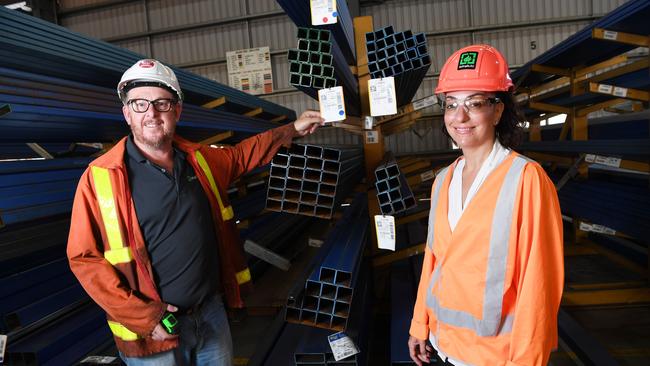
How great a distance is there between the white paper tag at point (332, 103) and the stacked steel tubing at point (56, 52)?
1.85 metres

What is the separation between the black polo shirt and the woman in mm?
1132

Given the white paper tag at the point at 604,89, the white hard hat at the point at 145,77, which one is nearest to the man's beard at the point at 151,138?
the white hard hat at the point at 145,77

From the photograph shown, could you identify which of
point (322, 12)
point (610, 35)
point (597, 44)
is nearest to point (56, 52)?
point (322, 12)

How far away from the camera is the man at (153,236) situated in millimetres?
1608

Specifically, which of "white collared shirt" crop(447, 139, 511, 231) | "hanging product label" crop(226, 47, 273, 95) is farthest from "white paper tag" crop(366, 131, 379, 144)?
"hanging product label" crop(226, 47, 273, 95)

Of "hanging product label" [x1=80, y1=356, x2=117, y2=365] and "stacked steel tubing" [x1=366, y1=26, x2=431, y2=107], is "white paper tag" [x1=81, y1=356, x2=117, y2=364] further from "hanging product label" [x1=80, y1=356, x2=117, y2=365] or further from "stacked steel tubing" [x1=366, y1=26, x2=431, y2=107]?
"stacked steel tubing" [x1=366, y1=26, x2=431, y2=107]

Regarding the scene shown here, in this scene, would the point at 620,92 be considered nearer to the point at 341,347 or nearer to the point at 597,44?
the point at 597,44

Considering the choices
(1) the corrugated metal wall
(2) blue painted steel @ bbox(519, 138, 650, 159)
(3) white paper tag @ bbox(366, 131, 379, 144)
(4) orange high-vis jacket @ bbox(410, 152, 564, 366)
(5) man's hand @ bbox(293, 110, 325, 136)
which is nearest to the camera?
(4) orange high-vis jacket @ bbox(410, 152, 564, 366)

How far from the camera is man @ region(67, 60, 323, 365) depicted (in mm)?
1608

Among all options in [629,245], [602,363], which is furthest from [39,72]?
[629,245]

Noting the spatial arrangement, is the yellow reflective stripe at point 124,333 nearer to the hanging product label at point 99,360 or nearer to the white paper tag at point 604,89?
the hanging product label at point 99,360

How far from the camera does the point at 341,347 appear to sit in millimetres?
2270

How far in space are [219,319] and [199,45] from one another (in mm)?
9099

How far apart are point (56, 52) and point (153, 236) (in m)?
1.72
